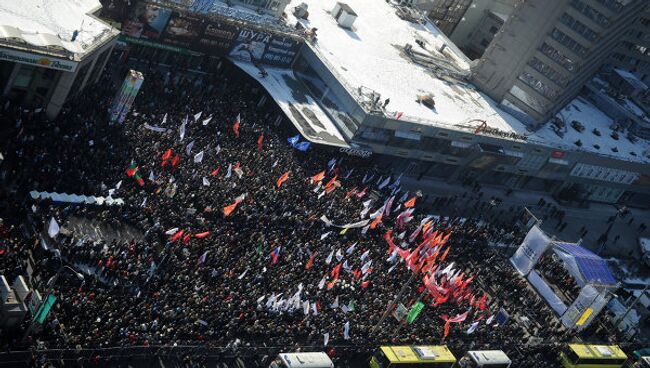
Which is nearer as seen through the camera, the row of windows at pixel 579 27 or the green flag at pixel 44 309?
the green flag at pixel 44 309

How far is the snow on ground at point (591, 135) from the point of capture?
89625 millimetres

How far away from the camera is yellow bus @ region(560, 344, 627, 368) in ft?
200

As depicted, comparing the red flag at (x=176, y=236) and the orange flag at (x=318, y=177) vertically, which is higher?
the orange flag at (x=318, y=177)

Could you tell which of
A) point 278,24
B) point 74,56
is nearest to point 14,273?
point 74,56

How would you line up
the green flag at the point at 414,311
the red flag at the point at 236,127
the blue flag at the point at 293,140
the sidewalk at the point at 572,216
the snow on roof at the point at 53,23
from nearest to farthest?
1. the snow on roof at the point at 53,23
2. the green flag at the point at 414,311
3. the red flag at the point at 236,127
4. the blue flag at the point at 293,140
5. the sidewalk at the point at 572,216

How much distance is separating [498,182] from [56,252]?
2197 inches

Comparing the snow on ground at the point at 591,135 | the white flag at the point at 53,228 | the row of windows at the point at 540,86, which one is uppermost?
the row of windows at the point at 540,86

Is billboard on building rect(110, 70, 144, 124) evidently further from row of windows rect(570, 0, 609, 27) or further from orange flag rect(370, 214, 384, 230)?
row of windows rect(570, 0, 609, 27)

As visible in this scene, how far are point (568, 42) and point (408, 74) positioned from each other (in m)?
16.8

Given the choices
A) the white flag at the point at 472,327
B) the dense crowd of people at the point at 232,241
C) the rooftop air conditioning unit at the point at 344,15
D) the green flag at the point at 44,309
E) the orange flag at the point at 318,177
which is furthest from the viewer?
the rooftop air conditioning unit at the point at 344,15

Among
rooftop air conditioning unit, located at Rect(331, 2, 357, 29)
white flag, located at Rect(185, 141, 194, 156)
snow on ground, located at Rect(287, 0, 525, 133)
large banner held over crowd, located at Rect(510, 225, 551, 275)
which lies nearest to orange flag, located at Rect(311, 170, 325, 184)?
white flag, located at Rect(185, 141, 194, 156)

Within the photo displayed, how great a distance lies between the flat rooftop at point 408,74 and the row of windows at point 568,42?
924cm

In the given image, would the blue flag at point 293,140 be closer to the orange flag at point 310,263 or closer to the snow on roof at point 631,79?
the orange flag at point 310,263

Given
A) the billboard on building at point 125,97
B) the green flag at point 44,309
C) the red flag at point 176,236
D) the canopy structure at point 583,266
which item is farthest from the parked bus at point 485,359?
the green flag at point 44,309
